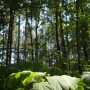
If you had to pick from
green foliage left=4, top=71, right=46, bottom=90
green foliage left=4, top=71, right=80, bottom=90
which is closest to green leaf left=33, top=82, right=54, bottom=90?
green foliage left=4, top=71, right=80, bottom=90

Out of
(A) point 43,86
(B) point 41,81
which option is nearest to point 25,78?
(B) point 41,81

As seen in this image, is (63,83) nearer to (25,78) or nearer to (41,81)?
(41,81)

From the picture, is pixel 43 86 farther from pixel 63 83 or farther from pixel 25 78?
pixel 25 78

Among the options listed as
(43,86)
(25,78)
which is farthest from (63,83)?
(25,78)

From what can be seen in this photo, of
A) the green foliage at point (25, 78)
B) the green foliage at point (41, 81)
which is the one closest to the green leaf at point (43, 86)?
the green foliage at point (41, 81)

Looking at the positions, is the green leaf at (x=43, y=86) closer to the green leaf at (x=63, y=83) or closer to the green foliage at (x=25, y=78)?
the green leaf at (x=63, y=83)

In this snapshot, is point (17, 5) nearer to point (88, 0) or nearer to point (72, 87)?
point (88, 0)

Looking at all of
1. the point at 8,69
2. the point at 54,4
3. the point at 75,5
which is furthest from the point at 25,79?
the point at 75,5

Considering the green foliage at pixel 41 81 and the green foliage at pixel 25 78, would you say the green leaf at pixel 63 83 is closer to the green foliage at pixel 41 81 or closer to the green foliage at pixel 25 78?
the green foliage at pixel 41 81

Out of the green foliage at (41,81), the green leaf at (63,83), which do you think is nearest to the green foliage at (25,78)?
the green foliage at (41,81)

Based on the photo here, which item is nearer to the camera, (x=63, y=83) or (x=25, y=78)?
(x=63, y=83)

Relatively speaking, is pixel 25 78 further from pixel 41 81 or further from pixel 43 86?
pixel 43 86

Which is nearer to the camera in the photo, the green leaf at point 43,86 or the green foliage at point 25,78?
the green leaf at point 43,86

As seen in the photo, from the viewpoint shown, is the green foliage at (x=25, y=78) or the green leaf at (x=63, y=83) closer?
the green leaf at (x=63, y=83)
